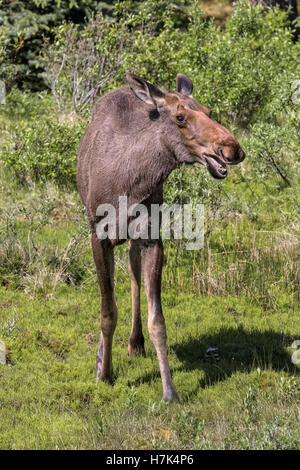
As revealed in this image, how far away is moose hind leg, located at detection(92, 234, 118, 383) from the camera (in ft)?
22.6

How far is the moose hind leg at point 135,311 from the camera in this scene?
759cm

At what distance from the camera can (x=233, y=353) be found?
7543mm

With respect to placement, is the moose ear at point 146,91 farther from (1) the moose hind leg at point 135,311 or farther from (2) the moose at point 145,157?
(1) the moose hind leg at point 135,311

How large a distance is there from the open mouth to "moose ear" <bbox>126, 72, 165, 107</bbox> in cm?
87

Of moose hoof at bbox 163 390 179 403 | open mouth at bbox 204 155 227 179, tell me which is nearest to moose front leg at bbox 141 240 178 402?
moose hoof at bbox 163 390 179 403

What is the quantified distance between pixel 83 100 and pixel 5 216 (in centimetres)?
417

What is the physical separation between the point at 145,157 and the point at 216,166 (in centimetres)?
89

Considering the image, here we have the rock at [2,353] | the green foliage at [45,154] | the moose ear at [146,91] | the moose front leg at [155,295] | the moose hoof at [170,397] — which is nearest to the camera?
the moose ear at [146,91]

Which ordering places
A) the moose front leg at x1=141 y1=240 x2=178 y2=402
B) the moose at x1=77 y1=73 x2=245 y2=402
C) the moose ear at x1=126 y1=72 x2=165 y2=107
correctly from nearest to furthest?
the moose at x1=77 y1=73 x2=245 y2=402, the moose ear at x1=126 y1=72 x2=165 y2=107, the moose front leg at x1=141 y1=240 x2=178 y2=402

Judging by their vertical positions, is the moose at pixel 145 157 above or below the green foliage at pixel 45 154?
above

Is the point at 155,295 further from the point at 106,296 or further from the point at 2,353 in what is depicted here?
the point at 2,353

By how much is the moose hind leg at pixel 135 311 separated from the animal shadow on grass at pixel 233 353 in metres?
0.39

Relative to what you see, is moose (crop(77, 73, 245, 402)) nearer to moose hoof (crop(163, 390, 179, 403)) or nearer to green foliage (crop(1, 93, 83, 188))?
moose hoof (crop(163, 390, 179, 403))

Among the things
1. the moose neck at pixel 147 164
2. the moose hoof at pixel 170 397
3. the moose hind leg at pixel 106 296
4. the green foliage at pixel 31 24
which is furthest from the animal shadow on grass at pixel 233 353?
Answer: the green foliage at pixel 31 24
